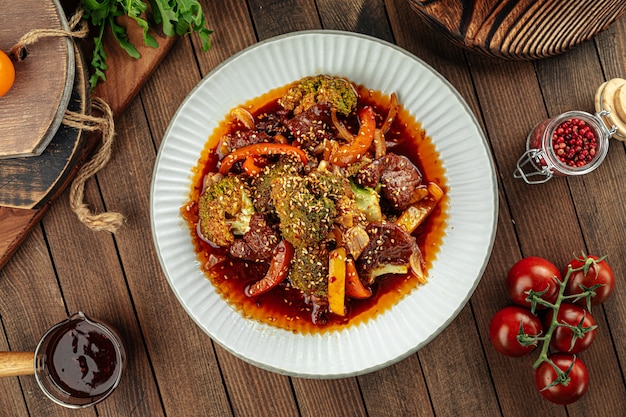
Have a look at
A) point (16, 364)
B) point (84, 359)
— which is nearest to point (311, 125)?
point (84, 359)

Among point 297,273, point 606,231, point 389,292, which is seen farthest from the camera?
point 606,231

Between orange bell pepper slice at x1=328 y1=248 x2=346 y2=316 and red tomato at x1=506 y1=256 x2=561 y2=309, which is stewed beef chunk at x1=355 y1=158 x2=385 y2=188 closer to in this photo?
orange bell pepper slice at x1=328 y1=248 x2=346 y2=316

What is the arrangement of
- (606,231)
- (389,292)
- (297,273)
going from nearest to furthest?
1. (297,273)
2. (389,292)
3. (606,231)

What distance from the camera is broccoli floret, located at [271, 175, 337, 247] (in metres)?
2.18

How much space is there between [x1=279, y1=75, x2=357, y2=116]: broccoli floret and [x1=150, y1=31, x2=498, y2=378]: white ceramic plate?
0.07m

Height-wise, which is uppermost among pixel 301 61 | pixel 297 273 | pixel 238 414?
pixel 301 61

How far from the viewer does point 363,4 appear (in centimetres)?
259

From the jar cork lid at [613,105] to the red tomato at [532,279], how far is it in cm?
73

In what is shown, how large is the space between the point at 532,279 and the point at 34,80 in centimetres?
249

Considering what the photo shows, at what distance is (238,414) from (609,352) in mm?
1965

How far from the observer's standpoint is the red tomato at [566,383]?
2.50 metres

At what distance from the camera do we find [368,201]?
7.77 feet

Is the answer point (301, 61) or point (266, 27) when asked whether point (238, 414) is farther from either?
point (266, 27)

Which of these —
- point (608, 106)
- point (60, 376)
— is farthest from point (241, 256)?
point (608, 106)
